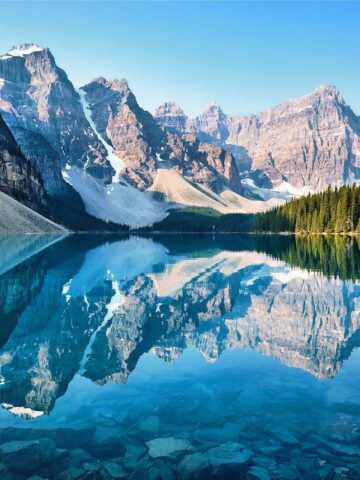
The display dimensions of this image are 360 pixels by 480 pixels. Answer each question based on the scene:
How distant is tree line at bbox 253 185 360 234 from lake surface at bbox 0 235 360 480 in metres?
86.2

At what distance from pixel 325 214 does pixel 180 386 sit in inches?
4505

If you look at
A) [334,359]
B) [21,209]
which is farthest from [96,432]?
[21,209]

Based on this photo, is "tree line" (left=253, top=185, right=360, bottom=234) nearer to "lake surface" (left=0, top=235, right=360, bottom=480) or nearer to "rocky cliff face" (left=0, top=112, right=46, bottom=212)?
"lake surface" (left=0, top=235, right=360, bottom=480)

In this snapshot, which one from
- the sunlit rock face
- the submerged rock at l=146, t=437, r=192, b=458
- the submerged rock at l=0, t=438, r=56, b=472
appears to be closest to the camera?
the submerged rock at l=0, t=438, r=56, b=472

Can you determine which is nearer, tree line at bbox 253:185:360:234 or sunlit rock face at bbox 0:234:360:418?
sunlit rock face at bbox 0:234:360:418

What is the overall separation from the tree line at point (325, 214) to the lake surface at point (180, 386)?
86167 mm

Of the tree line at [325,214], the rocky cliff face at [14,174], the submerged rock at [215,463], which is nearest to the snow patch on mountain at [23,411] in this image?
the submerged rock at [215,463]

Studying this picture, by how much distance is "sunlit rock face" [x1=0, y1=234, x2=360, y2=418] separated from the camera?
1570cm

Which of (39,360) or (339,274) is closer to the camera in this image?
(39,360)

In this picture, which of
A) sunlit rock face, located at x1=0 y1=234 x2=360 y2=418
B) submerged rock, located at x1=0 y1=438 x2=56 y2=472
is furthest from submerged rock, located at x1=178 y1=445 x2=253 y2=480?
sunlit rock face, located at x1=0 y1=234 x2=360 y2=418

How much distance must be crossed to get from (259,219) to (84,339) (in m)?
174

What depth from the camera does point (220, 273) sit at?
4403 centimetres

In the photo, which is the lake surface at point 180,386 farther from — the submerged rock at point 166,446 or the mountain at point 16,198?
the mountain at point 16,198

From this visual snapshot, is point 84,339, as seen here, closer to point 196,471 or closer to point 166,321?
point 166,321
